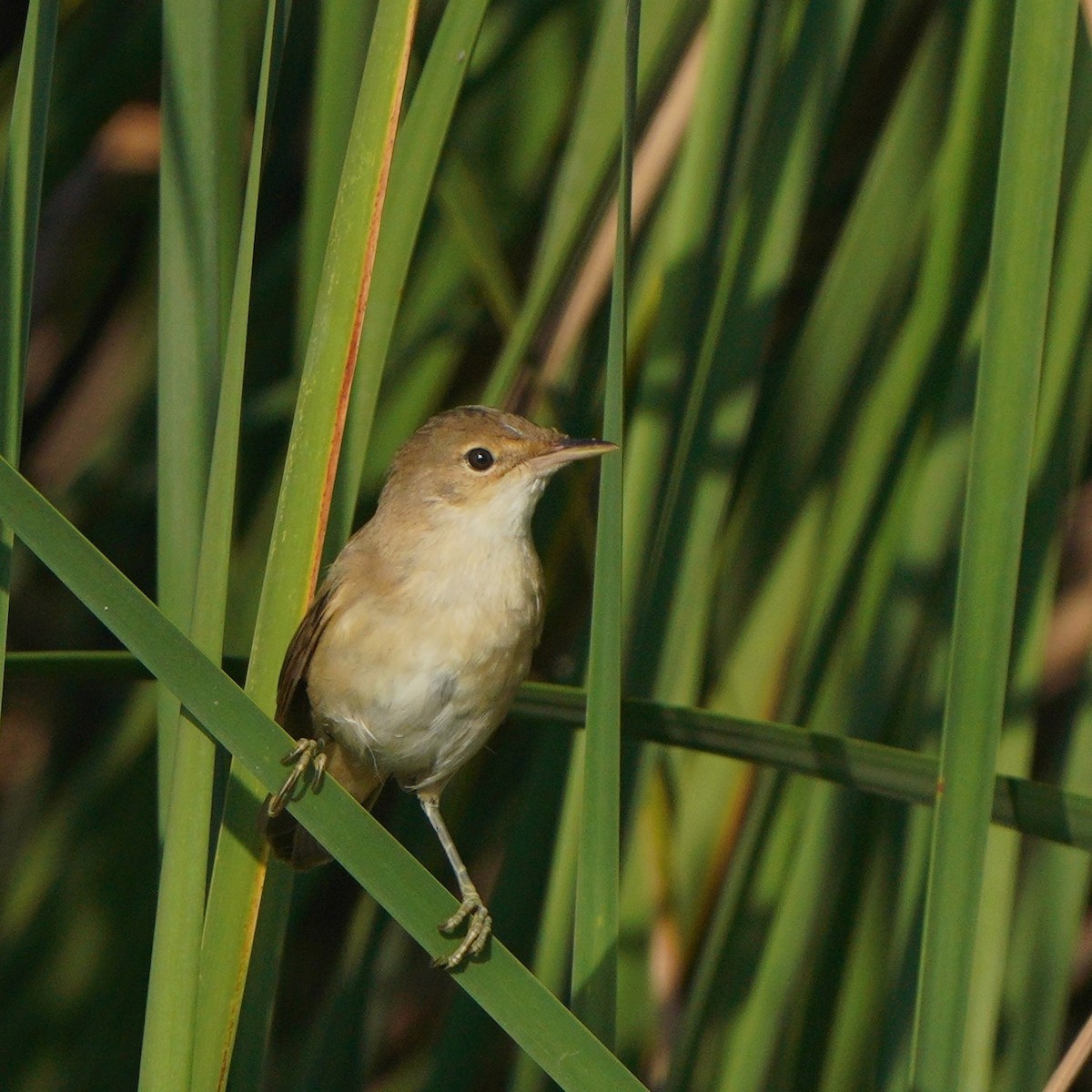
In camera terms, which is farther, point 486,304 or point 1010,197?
point 486,304

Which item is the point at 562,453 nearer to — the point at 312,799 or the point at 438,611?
the point at 438,611

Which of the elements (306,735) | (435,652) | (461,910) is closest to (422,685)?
(435,652)

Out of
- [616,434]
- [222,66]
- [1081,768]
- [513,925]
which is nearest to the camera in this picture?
[616,434]

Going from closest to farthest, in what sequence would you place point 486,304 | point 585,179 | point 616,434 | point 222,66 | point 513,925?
point 616,434 → point 222,66 → point 585,179 → point 513,925 → point 486,304

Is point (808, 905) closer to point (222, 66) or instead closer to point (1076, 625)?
point (1076, 625)

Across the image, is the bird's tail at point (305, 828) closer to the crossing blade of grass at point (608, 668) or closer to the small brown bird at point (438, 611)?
the small brown bird at point (438, 611)

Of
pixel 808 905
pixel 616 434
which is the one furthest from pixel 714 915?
pixel 616 434

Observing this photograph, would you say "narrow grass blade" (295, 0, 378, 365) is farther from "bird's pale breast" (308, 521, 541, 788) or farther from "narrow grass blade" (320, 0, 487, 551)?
"bird's pale breast" (308, 521, 541, 788)
